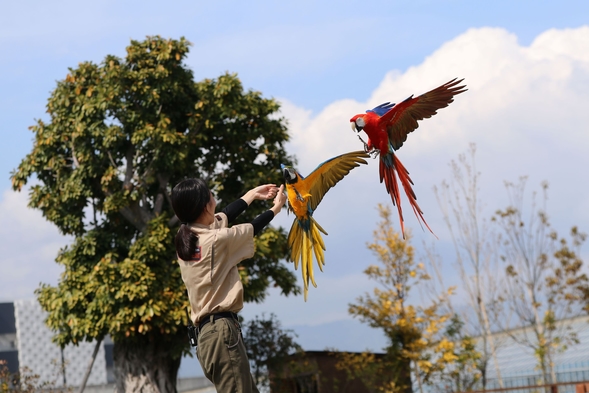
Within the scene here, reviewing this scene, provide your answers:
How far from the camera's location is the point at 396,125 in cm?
281

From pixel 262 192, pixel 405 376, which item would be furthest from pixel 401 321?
pixel 262 192

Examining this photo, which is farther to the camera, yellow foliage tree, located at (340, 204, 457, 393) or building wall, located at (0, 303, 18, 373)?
building wall, located at (0, 303, 18, 373)

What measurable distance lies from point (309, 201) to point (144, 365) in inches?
314

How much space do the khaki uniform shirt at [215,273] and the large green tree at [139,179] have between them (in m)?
6.95

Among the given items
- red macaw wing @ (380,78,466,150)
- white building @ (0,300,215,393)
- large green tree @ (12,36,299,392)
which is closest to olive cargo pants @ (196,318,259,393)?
red macaw wing @ (380,78,466,150)

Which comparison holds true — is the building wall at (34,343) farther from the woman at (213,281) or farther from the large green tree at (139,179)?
the woman at (213,281)

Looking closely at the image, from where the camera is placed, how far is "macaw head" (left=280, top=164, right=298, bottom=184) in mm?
2854

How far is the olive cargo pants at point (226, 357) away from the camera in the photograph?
7.84 ft

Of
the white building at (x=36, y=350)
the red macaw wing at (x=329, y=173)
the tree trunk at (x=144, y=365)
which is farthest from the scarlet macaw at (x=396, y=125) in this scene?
the white building at (x=36, y=350)

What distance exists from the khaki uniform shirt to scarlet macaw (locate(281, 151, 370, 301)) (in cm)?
44

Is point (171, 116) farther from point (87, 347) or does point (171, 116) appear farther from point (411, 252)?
point (87, 347)

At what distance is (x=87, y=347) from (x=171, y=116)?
37.2 feet

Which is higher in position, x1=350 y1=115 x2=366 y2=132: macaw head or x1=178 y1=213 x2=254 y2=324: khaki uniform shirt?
x1=350 y1=115 x2=366 y2=132: macaw head

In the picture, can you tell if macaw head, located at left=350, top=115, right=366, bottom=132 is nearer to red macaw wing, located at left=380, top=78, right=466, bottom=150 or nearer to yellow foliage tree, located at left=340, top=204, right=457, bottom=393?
red macaw wing, located at left=380, top=78, right=466, bottom=150
